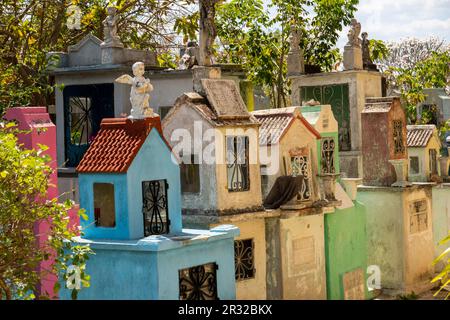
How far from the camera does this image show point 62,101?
24.6 m

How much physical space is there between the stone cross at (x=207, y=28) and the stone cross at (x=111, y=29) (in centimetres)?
207

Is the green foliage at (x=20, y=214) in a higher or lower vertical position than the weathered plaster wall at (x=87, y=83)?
lower

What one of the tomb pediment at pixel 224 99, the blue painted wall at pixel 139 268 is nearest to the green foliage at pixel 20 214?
the blue painted wall at pixel 139 268

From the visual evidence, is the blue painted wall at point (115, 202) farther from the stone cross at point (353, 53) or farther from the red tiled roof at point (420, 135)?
the red tiled roof at point (420, 135)

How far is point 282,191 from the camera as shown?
20547 millimetres

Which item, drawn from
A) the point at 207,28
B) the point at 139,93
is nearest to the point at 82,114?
the point at 207,28

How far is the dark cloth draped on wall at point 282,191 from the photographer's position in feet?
67.0

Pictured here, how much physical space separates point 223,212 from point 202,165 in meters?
0.99

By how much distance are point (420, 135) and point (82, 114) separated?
32.7 ft

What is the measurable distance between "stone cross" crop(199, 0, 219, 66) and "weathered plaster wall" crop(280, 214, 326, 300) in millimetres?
4516

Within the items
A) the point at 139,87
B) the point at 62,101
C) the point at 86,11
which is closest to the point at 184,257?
the point at 139,87

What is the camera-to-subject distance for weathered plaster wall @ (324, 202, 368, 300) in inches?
869

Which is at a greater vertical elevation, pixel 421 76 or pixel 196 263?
pixel 421 76

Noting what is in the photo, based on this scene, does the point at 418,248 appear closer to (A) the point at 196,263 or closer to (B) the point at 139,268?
(A) the point at 196,263
